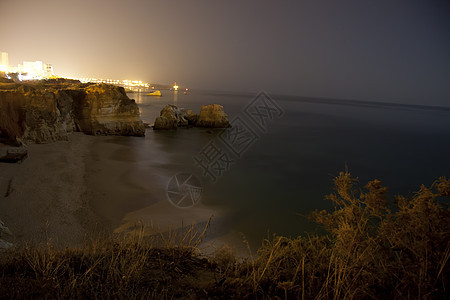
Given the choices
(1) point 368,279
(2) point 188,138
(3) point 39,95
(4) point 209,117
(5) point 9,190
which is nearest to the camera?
(1) point 368,279

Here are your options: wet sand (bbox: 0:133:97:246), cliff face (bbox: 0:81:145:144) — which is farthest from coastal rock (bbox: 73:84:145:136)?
wet sand (bbox: 0:133:97:246)

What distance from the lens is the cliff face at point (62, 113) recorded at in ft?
48.6

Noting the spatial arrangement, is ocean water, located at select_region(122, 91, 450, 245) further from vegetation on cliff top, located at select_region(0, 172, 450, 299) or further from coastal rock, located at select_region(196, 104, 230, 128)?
vegetation on cliff top, located at select_region(0, 172, 450, 299)

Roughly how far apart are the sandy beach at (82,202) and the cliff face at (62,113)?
150 centimetres

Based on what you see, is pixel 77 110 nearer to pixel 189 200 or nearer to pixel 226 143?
pixel 226 143

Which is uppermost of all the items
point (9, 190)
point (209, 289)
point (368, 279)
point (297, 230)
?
point (368, 279)

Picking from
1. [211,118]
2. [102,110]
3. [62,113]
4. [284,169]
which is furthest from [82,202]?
[211,118]

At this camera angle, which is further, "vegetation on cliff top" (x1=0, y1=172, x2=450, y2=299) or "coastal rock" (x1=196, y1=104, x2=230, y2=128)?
"coastal rock" (x1=196, y1=104, x2=230, y2=128)

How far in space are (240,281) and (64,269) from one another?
6.97ft

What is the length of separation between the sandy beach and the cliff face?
1498 mm

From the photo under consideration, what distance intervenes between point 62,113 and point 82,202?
11215mm

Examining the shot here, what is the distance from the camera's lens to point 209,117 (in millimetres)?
30797

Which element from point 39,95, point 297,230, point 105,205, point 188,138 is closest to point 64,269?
point 105,205

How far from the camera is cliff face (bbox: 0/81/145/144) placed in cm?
1480
